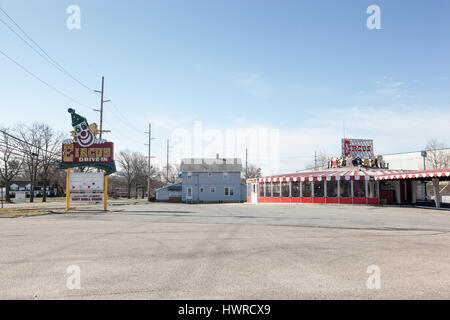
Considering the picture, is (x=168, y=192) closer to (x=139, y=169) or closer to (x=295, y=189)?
(x=139, y=169)

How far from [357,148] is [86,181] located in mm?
36147

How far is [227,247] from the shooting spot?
8.67 metres

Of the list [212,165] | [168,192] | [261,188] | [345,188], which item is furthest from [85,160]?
[168,192]

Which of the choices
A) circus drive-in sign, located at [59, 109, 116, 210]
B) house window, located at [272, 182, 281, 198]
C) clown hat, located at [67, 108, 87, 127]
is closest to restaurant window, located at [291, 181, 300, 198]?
house window, located at [272, 182, 281, 198]

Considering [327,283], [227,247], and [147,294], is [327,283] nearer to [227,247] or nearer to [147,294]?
[147,294]

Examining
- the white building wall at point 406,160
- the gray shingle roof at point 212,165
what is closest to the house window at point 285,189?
the gray shingle roof at point 212,165

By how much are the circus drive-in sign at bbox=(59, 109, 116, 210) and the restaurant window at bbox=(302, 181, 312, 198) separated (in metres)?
19.0

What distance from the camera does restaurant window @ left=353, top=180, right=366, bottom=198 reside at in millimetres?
32125

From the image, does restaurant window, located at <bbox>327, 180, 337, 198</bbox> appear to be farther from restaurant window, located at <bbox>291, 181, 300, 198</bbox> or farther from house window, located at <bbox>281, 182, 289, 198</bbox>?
house window, located at <bbox>281, 182, 289, 198</bbox>

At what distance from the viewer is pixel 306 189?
112 ft

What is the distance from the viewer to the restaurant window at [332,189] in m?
32.8

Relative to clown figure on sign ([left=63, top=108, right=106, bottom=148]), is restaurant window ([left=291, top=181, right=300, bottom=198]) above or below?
below

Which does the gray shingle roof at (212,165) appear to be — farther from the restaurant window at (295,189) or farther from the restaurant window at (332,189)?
the restaurant window at (332,189)
